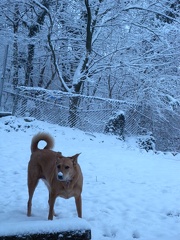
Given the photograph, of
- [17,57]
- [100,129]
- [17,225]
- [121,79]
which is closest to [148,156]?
[100,129]

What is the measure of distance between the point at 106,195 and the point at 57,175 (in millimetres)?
1691

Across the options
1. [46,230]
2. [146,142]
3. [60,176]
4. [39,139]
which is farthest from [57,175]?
[146,142]

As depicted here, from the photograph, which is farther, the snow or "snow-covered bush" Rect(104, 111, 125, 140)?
"snow-covered bush" Rect(104, 111, 125, 140)

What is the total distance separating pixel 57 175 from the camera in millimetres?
3676

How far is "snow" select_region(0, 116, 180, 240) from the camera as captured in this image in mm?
3537

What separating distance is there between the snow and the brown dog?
32 centimetres

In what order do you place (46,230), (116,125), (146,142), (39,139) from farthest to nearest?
(146,142) < (116,125) < (39,139) < (46,230)

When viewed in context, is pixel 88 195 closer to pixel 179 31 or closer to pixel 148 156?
pixel 148 156

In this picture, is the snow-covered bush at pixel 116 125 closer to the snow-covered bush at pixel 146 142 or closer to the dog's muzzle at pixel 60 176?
the snow-covered bush at pixel 146 142

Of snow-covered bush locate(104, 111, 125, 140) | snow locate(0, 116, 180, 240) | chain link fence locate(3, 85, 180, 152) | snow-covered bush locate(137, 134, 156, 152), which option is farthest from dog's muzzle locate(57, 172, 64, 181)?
snow-covered bush locate(137, 134, 156, 152)

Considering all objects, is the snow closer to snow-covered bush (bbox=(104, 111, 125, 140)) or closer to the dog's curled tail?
the dog's curled tail

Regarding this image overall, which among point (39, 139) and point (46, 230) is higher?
point (39, 139)

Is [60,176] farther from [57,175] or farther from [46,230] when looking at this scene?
[46,230]

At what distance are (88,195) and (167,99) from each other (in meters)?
9.75
